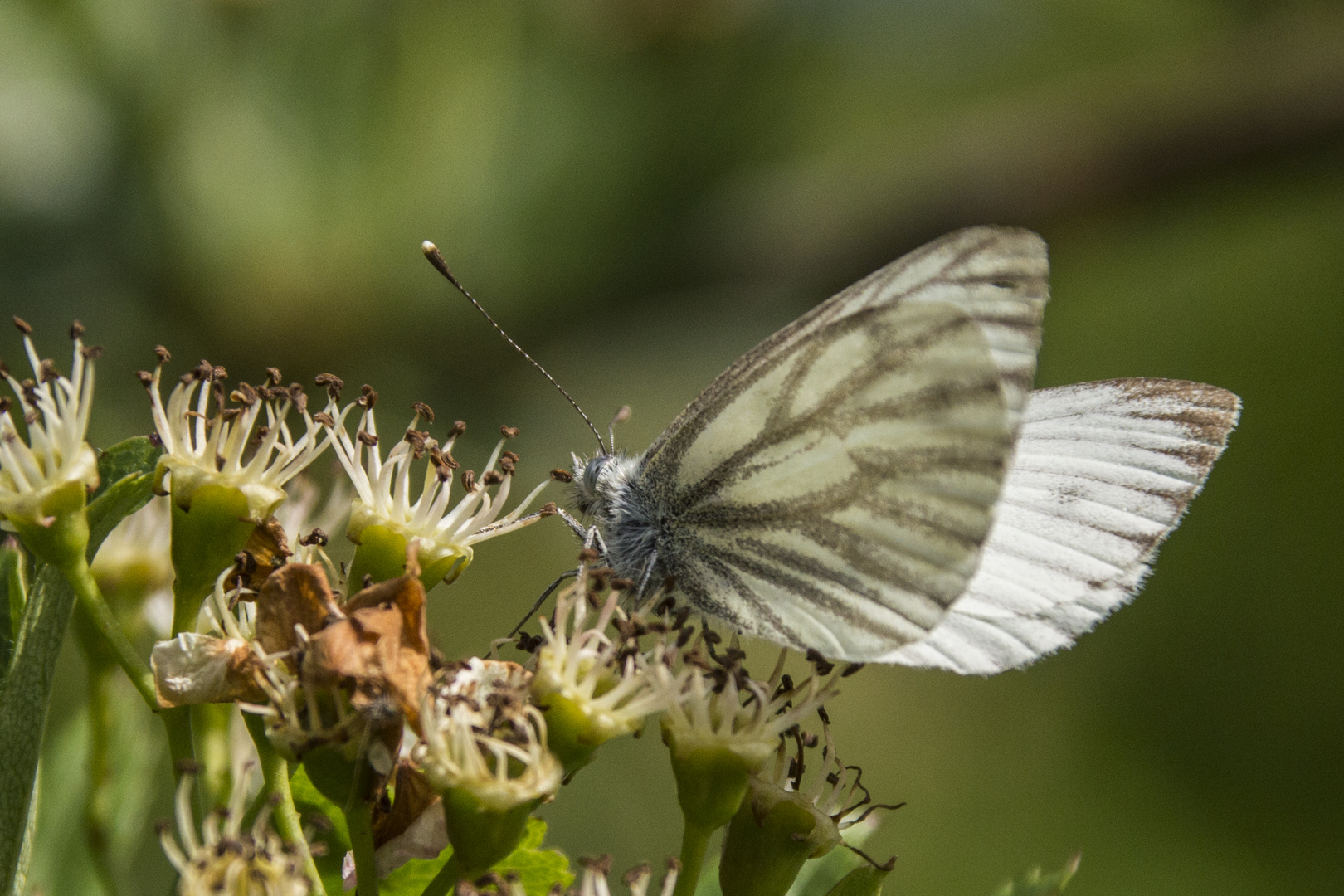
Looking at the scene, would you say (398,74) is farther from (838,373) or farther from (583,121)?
(838,373)

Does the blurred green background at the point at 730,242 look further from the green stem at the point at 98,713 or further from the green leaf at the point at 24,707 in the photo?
the green leaf at the point at 24,707

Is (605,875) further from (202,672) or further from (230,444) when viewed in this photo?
(230,444)

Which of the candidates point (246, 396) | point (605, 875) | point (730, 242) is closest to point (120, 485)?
point (246, 396)

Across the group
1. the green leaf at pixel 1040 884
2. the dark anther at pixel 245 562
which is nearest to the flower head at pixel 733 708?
the green leaf at pixel 1040 884

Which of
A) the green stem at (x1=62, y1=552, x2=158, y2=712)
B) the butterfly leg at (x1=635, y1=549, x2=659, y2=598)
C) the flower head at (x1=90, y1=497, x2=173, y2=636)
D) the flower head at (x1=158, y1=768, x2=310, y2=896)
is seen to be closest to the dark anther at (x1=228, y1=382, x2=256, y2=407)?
the green stem at (x1=62, y1=552, x2=158, y2=712)

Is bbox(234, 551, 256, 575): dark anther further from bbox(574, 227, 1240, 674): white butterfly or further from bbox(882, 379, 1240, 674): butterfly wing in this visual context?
bbox(882, 379, 1240, 674): butterfly wing

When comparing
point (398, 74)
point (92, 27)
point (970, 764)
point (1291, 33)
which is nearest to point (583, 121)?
point (398, 74)
